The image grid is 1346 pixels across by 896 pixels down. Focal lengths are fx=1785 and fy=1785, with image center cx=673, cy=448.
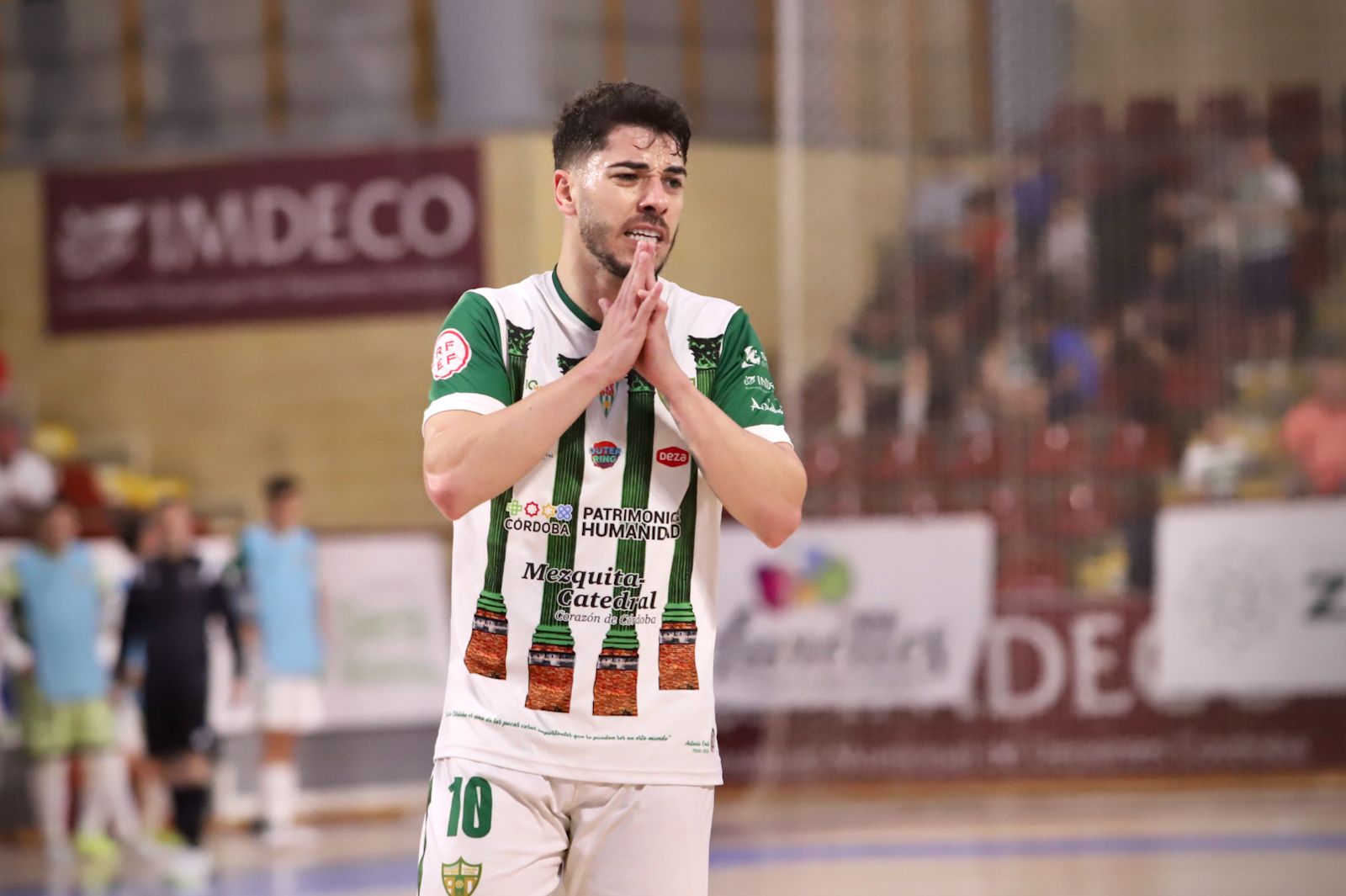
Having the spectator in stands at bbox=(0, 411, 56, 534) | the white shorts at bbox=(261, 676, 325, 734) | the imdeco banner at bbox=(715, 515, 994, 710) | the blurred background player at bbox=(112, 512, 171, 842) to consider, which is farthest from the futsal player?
the spectator in stands at bbox=(0, 411, 56, 534)

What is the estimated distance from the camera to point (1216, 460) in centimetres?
1277

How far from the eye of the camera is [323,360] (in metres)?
16.7

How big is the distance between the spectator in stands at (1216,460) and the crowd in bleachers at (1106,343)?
0.01m

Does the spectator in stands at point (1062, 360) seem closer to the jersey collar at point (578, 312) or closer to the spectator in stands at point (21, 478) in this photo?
the spectator in stands at point (21, 478)

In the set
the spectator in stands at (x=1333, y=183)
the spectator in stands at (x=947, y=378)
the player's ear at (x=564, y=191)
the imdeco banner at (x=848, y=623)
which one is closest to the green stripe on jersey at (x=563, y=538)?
the player's ear at (x=564, y=191)

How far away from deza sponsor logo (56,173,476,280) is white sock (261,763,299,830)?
5.71m

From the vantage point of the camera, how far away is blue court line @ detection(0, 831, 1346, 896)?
950 cm

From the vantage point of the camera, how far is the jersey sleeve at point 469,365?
3.23 meters

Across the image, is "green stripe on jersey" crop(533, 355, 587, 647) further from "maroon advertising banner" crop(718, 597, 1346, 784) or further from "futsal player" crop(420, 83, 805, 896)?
"maroon advertising banner" crop(718, 597, 1346, 784)

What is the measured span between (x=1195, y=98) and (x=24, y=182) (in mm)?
10897

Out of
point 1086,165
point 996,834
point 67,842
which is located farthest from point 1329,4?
point 67,842

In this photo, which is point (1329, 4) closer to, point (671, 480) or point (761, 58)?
point (761, 58)

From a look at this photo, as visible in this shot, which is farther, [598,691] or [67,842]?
[67,842]

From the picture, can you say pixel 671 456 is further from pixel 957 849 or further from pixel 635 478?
pixel 957 849
